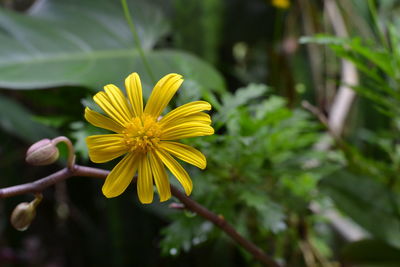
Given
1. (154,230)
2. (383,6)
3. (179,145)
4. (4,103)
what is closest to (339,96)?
(383,6)

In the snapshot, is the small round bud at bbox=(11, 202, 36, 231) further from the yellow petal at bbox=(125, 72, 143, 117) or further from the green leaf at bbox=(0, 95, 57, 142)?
the green leaf at bbox=(0, 95, 57, 142)

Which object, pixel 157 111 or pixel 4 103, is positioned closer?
pixel 157 111

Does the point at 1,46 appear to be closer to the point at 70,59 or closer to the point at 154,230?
the point at 70,59

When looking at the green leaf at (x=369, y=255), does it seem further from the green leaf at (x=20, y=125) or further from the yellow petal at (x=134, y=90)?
the green leaf at (x=20, y=125)

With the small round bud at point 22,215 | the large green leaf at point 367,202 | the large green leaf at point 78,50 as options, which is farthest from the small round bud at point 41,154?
the large green leaf at point 367,202

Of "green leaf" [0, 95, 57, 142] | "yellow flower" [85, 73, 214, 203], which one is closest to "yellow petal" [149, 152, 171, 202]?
"yellow flower" [85, 73, 214, 203]
